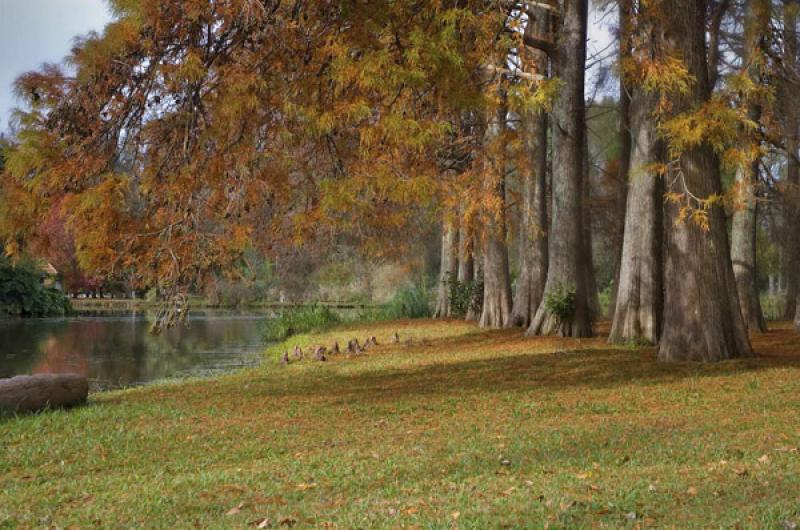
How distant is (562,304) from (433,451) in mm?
11069

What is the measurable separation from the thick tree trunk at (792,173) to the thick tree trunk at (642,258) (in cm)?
372

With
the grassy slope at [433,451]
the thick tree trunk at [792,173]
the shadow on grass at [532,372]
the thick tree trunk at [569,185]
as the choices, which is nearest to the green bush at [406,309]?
the thick tree trunk at [792,173]

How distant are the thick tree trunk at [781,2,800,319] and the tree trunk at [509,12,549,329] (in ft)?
18.6

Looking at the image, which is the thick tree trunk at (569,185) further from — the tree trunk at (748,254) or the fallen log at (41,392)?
the fallen log at (41,392)

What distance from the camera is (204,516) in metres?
6.28

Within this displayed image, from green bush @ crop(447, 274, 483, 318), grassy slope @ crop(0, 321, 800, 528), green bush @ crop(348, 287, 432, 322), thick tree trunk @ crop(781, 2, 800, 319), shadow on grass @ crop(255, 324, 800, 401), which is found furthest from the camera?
green bush @ crop(348, 287, 432, 322)

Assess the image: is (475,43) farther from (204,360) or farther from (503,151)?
(204,360)

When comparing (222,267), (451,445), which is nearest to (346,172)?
(222,267)

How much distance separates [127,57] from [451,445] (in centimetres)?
620

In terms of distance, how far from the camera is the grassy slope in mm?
6148

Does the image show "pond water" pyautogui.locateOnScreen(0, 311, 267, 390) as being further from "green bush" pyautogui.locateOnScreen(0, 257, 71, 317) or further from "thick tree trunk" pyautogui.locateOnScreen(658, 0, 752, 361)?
"thick tree trunk" pyautogui.locateOnScreen(658, 0, 752, 361)

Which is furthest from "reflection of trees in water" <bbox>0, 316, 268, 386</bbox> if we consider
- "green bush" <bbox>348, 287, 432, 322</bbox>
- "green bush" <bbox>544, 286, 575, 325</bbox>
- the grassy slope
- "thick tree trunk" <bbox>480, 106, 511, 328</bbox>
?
"green bush" <bbox>544, 286, 575, 325</bbox>

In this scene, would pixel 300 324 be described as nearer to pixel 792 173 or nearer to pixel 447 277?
pixel 447 277

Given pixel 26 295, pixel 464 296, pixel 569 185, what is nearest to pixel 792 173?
pixel 464 296
